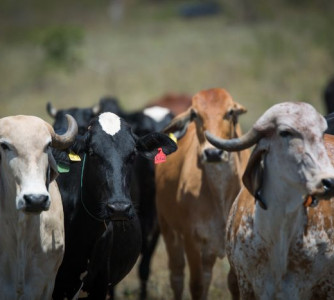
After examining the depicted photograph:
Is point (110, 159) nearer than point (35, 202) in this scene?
No

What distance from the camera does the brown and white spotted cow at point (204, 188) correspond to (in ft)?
29.5

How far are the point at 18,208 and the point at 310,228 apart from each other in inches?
85.9

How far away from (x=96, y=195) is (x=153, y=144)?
0.72m

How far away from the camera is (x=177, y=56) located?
3656 cm

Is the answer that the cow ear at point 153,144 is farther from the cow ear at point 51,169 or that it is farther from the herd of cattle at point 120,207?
the cow ear at point 51,169

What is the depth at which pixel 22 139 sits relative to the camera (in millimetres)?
6121

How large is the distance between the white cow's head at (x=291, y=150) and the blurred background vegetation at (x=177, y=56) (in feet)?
49.1

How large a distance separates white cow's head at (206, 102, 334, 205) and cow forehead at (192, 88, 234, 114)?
2599 mm

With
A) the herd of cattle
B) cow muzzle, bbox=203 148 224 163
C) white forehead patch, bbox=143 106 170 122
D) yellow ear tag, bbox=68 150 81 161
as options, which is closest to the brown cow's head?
cow muzzle, bbox=203 148 224 163

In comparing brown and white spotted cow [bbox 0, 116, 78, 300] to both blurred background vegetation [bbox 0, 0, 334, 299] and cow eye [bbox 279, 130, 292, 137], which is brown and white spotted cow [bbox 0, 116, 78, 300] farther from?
blurred background vegetation [bbox 0, 0, 334, 299]

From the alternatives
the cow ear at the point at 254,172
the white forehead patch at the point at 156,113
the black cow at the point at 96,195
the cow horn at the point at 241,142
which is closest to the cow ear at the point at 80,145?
the black cow at the point at 96,195

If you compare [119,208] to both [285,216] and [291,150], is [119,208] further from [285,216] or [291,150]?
[291,150]

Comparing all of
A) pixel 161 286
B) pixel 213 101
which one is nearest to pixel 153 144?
pixel 213 101

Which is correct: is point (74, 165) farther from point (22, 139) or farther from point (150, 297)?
point (150, 297)
